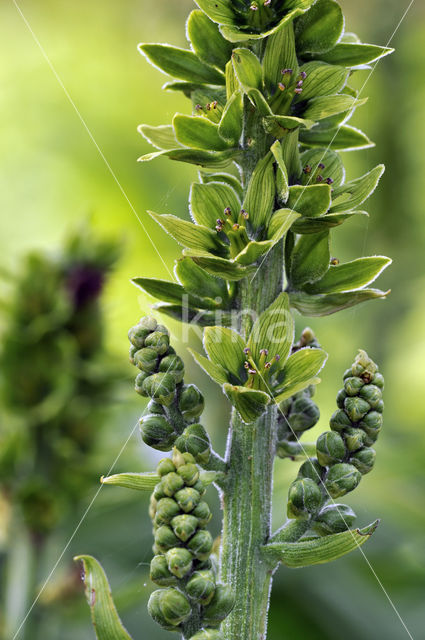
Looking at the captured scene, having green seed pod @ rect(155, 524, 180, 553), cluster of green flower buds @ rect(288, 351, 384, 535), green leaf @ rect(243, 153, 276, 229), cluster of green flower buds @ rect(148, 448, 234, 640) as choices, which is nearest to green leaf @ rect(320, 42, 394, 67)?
green leaf @ rect(243, 153, 276, 229)

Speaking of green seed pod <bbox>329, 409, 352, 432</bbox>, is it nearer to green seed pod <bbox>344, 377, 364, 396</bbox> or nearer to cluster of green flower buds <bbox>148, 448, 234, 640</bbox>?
green seed pod <bbox>344, 377, 364, 396</bbox>

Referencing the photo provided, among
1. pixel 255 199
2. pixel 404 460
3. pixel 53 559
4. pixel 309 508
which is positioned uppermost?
pixel 255 199

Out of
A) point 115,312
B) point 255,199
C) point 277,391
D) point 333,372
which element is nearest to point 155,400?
point 277,391

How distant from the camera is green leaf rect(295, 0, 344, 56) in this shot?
3.70 feet

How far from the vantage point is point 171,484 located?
3.12 ft

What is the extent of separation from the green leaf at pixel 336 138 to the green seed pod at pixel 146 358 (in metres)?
0.47

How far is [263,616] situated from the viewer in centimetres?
107

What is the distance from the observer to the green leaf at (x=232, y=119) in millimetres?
1081

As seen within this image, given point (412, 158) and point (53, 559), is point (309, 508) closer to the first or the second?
point (53, 559)

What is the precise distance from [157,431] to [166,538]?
0.20m

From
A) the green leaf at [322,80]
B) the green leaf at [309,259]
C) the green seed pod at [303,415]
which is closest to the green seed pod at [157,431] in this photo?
the green seed pod at [303,415]

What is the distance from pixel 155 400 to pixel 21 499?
54.9 inches

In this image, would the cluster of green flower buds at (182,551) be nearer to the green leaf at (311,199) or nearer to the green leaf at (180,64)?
the green leaf at (311,199)

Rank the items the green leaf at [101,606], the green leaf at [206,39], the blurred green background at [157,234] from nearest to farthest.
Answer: the green leaf at [101,606]
the green leaf at [206,39]
the blurred green background at [157,234]
